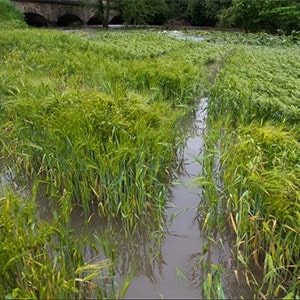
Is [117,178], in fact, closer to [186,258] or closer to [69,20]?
[186,258]

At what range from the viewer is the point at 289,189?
215cm

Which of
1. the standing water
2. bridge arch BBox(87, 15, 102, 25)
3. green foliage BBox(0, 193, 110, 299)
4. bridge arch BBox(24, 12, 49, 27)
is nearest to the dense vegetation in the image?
green foliage BBox(0, 193, 110, 299)

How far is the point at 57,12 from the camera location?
23.8 m

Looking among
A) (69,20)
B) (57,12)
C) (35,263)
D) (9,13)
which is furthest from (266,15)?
(35,263)

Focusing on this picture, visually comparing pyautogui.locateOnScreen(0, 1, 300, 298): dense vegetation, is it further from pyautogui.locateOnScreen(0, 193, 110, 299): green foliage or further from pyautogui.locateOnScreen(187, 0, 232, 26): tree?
pyautogui.locateOnScreen(187, 0, 232, 26): tree

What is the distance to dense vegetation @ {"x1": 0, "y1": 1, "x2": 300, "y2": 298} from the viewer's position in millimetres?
1899

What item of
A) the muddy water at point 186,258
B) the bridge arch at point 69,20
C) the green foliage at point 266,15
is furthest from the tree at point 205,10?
the muddy water at point 186,258

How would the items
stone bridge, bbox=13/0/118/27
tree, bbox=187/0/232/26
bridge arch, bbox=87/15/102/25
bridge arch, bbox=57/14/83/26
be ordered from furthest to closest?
bridge arch, bbox=87/15/102/25 < bridge arch, bbox=57/14/83/26 < tree, bbox=187/0/232/26 < stone bridge, bbox=13/0/118/27

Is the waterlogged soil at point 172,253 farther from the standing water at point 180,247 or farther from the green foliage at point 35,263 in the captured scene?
the green foliage at point 35,263

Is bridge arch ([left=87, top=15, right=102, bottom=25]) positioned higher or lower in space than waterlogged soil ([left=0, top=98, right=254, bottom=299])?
higher

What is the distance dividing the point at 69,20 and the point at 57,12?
2.65 meters

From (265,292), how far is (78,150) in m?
1.53

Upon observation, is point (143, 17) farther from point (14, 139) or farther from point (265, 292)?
point (265, 292)

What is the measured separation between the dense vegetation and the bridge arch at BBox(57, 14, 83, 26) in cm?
2250
